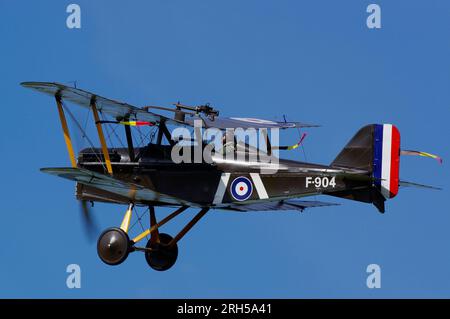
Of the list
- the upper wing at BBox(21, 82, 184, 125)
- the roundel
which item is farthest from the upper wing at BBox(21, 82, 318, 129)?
the roundel

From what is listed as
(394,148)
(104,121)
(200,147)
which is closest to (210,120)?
(200,147)

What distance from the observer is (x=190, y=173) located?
18969 mm

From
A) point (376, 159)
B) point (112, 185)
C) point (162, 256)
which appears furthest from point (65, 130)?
point (376, 159)

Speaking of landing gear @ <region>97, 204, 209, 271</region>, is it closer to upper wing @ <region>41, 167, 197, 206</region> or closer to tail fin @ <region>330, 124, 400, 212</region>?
upper wing @ <region>41, 167, 197, 206</region>

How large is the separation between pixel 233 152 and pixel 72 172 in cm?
294

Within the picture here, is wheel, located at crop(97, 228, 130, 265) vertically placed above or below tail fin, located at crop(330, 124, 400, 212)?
below

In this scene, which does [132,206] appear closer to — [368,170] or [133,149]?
[133,149]

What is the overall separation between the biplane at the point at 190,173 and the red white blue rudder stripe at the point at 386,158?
17 mm

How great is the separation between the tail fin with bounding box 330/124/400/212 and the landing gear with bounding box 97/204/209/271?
280 centimetres

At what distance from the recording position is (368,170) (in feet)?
60.8

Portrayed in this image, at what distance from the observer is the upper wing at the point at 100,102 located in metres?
18.5

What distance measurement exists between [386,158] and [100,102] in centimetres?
502

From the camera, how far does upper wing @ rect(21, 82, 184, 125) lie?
18.5 meters
